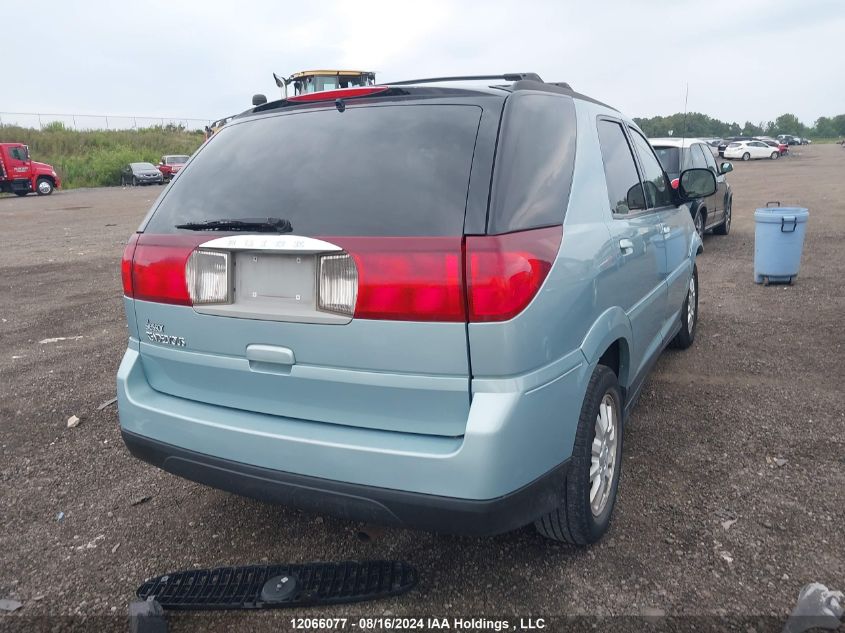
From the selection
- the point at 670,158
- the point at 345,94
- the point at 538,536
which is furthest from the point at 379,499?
the point at 670,158

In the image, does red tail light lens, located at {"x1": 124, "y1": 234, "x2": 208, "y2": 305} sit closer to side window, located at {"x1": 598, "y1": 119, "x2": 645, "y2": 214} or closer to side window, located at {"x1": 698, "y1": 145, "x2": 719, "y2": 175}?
side window, located at {"x1": 598, "y1": 119, "x2": 645, "y2": 214}

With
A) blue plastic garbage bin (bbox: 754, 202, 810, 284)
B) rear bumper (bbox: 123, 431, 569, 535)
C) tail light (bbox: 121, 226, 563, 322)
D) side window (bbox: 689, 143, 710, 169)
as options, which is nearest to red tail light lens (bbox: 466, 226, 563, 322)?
tail light (bbox: 121, 226, 563, 322)

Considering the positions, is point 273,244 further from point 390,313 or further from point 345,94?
point 345,94

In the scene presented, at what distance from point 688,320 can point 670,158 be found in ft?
16.6

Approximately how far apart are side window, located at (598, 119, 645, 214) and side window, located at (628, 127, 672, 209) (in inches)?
8.2

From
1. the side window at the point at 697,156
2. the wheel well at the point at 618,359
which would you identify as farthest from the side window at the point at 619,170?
the side window at the point at 697,156

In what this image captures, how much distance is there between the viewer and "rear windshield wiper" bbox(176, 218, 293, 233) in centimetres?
234

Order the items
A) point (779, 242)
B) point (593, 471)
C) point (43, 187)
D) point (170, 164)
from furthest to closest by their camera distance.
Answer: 1. point (170, 164)
2. point (43, 187)
3. point (779, 242)
4. point (593, 471)

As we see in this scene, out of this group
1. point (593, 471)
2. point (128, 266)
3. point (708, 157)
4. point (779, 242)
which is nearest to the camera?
point (128, 266)

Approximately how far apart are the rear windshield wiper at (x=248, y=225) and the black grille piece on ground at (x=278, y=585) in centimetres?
136

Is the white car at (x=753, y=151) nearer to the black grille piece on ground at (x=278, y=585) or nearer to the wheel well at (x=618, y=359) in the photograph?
the wheel well at (x=618, y=359)

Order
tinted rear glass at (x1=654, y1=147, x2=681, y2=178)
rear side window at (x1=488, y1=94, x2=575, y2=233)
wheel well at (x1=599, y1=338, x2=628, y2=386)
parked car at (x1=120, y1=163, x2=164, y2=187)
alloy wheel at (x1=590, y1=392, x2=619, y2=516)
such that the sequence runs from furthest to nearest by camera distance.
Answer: parked car at (x1=120, y1=163, x2=164, y2=187), tinted rear glass at (x1=654, y1=147, x2=681, y2=178), wheel well at (x1=599, y1=338, x2=628, y2=386), alloy wheel at (x1=590, y1=392, x2=619, y2=516), rear side window at (x1=488, y1=94, x2=575, y2=233)

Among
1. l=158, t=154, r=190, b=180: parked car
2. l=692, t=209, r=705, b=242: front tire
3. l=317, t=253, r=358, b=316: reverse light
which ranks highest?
l=158, t=154, r=190, b=180: parked car

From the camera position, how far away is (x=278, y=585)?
2.61 metres
